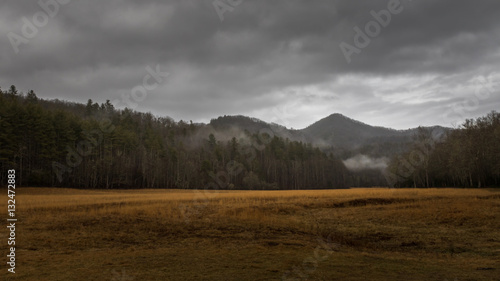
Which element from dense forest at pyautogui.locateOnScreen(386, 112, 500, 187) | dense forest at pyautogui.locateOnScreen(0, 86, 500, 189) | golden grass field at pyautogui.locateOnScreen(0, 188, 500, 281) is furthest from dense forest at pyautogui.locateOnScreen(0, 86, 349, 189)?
dense forest at pyautogui.locateOnScreen(386, 112, 500, 187)

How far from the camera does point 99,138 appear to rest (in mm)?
72562

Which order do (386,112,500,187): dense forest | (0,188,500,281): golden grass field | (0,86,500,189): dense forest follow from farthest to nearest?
1. (386,112,500,187): dense forest
2. (0,86,500,189): dense forest
3. (0,188,500,281): golden grass field

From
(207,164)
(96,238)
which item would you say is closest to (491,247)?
(96,238)

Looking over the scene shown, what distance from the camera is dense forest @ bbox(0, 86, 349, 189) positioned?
55.4 metres

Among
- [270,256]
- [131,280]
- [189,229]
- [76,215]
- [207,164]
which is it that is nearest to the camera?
[131,280]

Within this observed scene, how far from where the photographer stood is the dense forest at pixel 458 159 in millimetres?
57625

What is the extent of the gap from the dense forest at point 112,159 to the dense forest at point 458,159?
141ft

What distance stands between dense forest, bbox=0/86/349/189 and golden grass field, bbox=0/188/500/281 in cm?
4058

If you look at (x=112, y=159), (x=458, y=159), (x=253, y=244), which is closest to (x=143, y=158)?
(x=112, y=159)

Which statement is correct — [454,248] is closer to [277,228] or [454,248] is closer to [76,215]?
[277,228]

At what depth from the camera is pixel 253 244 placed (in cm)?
1361

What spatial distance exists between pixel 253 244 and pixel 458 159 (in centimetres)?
6290

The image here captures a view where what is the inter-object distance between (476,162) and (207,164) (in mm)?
70393

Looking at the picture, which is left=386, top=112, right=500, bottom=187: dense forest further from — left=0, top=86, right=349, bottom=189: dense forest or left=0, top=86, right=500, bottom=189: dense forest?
left=0, top=86, right=349, bottom=189: dense forest
